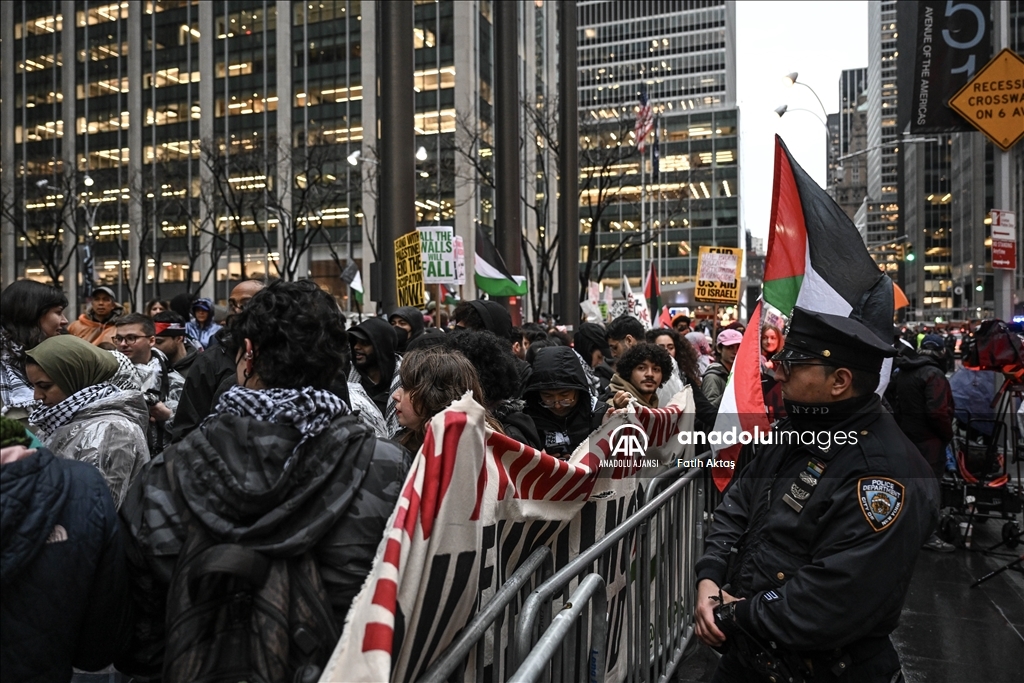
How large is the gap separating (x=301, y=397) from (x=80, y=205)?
56.5 m

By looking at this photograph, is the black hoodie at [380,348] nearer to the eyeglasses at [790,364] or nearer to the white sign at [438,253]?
the eyeglasses at [790,364]

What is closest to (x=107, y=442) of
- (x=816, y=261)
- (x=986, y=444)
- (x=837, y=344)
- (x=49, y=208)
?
(x=837, y=344)

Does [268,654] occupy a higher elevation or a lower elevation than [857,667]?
higher

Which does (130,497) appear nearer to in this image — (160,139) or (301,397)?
(301,397)

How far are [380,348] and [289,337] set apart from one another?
3884 mm

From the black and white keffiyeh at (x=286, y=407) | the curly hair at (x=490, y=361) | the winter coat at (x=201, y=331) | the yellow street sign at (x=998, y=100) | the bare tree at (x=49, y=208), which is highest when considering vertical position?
the bare tree at (x=49, y=208)

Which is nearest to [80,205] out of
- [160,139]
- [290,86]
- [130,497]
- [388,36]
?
[160,139]

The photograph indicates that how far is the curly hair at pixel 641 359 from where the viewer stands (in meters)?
6.73

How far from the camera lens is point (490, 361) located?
4707 millimetres

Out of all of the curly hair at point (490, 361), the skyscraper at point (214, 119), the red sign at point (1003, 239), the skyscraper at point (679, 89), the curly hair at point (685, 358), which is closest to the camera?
the curly hair at point (490, 361)

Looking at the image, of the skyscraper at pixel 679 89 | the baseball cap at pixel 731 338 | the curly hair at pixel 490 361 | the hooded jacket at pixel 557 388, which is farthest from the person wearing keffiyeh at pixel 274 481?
the skyscraper at pixel 679 89

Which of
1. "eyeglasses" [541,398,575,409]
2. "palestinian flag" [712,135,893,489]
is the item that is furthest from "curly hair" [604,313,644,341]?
"palestinian flag" [712,135,893,489]

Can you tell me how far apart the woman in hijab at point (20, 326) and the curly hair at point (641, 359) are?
4.07 meters

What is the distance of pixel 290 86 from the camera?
2346 inches
